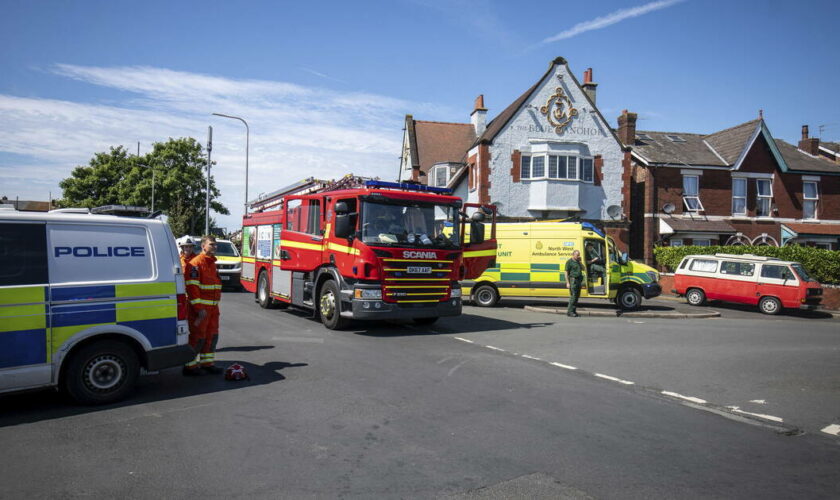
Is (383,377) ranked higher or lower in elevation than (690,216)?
lower

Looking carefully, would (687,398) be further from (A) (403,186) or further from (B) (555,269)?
(B) (555,269)

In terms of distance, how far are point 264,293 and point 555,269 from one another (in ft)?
28.9

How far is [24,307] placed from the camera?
555 cm

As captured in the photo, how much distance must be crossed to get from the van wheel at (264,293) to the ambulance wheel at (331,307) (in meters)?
3.62

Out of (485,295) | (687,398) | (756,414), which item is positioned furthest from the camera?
(485,295)

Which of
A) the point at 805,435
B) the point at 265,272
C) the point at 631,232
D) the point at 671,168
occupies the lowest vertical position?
the point at 805,435

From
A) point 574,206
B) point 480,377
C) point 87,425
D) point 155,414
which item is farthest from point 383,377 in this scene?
point 574,206

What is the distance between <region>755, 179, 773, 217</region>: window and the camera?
31.6 metres

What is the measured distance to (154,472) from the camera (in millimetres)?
4316

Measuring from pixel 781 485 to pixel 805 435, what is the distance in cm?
179

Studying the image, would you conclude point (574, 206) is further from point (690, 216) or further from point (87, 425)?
point (87, 425)

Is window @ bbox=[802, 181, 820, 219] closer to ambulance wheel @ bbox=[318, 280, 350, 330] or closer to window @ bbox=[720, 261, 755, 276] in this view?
window @ bbox=[720, 261, 755, 276]

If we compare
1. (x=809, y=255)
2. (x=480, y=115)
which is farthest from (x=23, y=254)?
(x=480, y=115)

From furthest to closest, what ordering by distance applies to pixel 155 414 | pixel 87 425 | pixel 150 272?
pixel 150 272 < pixel 155 414 < pixel 87 425
